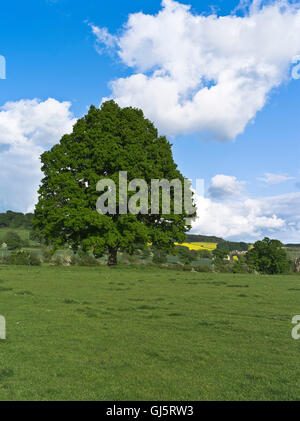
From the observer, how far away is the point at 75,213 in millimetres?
36250

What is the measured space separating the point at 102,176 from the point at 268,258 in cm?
4991

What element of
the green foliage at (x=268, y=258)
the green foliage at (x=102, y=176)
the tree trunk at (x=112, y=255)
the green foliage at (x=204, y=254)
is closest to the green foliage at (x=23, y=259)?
the green foliage at (x=102, y=176)

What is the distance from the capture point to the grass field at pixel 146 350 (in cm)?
640

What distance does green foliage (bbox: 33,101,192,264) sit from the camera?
121 ft

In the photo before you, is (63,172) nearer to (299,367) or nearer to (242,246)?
(299,367)

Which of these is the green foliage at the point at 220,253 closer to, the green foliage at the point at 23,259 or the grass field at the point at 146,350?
the green foliage at the point at 23,259

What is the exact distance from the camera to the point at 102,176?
38.2 m

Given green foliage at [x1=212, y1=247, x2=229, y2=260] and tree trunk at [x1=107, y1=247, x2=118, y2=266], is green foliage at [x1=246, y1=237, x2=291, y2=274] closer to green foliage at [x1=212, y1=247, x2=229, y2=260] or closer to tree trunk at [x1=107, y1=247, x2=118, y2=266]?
green foliage at [x1=212, y1=247, x2=229, y2=260]

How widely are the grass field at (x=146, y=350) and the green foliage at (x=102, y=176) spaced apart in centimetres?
2079

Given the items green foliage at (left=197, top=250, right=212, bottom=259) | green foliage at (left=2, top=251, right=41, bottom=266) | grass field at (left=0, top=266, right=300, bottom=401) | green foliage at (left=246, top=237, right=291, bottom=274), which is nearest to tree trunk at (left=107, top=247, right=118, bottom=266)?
green foliage at (left=2, top=251, right=41, bottom=266)

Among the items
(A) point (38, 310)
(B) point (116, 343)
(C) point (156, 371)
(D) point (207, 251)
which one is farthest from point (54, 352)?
(D) point (207, 251)

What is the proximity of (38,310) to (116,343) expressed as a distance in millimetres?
5622

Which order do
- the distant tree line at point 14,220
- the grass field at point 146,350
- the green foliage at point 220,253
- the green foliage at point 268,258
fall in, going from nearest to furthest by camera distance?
1. the grass field at point 146,350
2. the green foliage at point 268,258
3. the green foliage at point 220,253
4. the distant tree line at point 14,220

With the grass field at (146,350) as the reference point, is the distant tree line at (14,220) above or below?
above
